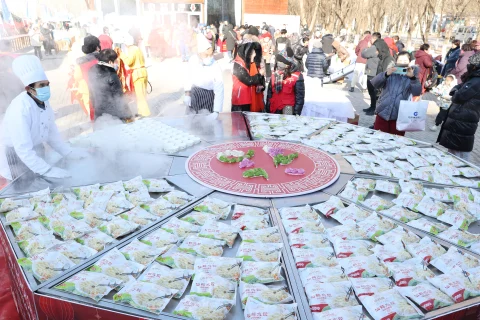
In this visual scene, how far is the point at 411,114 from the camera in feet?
14.0

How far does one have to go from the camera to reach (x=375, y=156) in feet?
10.6

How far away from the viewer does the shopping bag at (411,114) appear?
4230 millimetres

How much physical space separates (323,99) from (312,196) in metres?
3.73

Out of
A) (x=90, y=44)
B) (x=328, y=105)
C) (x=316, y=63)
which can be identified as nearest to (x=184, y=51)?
(x=316, y=63)

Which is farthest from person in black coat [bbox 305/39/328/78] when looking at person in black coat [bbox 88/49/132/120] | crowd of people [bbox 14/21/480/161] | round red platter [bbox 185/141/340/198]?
round red platter [bbox 185/141/340/198]

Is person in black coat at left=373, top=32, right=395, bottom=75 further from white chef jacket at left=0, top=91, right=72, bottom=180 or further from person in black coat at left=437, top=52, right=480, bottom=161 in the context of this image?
white chef jacket at left=0, top=91, right=72, bottom=180

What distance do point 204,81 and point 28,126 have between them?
2.44 m

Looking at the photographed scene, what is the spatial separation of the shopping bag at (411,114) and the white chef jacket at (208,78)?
2.20 m

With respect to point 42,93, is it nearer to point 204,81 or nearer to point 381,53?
point 204,81

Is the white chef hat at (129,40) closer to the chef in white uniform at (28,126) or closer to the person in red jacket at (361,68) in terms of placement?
the chef in white uniform at (28,126)

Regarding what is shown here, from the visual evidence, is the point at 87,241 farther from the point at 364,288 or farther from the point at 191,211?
the point at 364,288

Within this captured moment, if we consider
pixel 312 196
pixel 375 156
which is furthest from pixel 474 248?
pixel 375 156

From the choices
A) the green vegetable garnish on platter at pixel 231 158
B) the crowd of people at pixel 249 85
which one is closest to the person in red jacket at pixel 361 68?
the crowd of people at pixel 249 85

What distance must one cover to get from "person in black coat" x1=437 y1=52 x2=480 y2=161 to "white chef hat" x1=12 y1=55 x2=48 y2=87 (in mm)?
4231
